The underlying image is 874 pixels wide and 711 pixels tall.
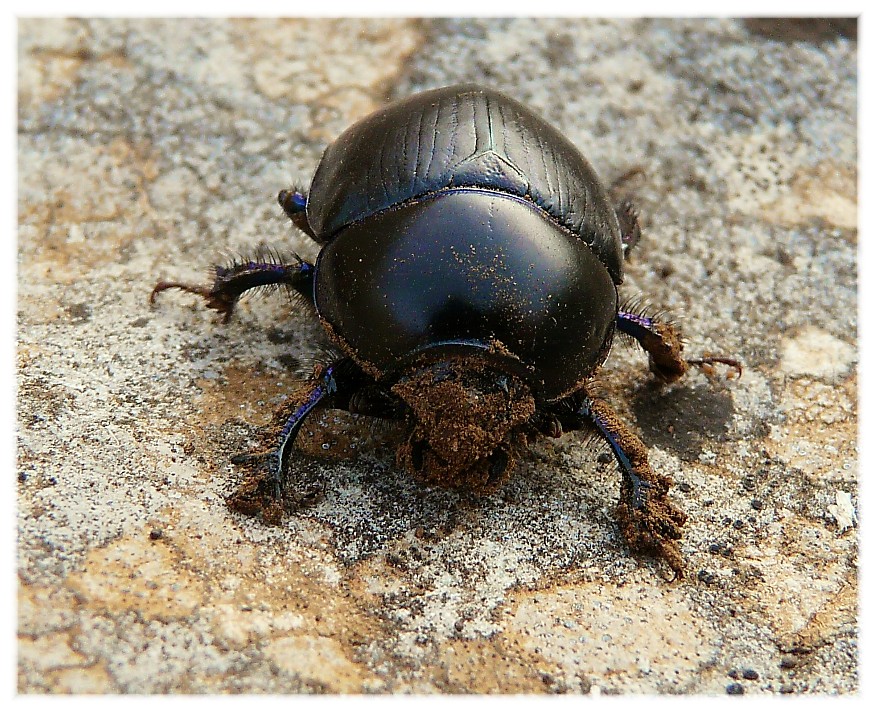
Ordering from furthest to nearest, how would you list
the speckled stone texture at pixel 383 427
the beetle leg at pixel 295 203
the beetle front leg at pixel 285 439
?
the beetle leg at pixel 295 203
the beetle front leg at pixel 285 439
the speckled stone texture at pixel 383 427

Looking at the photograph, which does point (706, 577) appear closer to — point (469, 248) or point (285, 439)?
point (469, 248)

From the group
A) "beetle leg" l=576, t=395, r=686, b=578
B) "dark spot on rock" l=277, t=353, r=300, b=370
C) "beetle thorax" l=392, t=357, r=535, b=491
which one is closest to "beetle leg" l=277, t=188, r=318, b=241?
"dark spot on rock" l=277, t=353, r=300, b=370

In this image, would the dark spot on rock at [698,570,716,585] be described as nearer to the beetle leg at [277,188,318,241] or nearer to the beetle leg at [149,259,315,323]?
the beetle leg at [149,259,315,323]

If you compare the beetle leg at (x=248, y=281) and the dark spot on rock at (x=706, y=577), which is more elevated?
the beetle leg at (x=248, y=281)

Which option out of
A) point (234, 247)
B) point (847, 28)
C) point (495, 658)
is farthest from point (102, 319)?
point (847, 28)

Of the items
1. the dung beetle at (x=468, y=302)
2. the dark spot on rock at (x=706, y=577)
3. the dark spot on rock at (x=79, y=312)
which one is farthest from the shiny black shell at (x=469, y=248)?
the dark spot on rock at (x=79, y=312)

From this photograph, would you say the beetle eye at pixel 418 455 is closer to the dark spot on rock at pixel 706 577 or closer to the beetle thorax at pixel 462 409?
the beetle thorax at pixel 462 409
